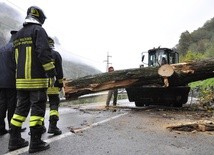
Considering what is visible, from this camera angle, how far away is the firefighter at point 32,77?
4.78m

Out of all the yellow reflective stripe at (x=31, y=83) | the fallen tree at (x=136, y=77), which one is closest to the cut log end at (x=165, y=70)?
the fallen tree at (x=136, y=77)

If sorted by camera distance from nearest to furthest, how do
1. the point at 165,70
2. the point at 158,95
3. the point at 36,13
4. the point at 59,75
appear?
1. the point at 36,13
2. the point at 59,75
3. the point at 165,70
4. the point at 158,95

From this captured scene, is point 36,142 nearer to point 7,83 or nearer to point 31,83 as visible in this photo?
point 31,83

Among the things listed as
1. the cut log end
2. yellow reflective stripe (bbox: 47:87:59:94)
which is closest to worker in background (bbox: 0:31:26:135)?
yellow reflective stripe (bbox: 47:87:59:94)

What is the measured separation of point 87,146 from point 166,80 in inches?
249

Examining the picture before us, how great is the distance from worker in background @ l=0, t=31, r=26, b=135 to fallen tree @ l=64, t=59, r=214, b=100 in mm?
4723

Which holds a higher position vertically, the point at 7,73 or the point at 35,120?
the point at 7,73

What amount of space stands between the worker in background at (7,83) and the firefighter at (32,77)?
1343 mm

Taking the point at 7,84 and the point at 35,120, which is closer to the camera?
the point at 35,120

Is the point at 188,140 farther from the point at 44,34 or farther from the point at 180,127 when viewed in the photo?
the point at 44,34

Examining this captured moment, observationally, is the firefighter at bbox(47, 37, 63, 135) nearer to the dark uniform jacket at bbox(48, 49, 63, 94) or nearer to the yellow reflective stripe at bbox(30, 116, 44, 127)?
the dark uniform jacket at bbox(48, 49, 63, 94)

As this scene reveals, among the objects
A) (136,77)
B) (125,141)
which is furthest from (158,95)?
(125,141)

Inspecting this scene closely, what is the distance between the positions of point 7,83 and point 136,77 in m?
5.48

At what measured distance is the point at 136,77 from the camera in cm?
1089
